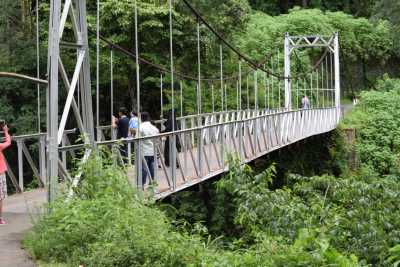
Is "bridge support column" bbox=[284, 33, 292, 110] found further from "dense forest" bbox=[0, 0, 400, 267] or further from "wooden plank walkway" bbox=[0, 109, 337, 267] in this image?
"wooden plank walkway" bbox=[0, 109, 337, 267]

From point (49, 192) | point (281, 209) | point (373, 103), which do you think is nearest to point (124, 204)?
point (49, 192)

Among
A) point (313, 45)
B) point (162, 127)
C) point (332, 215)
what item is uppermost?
point (313, 45)

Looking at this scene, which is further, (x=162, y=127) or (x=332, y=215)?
(x=162, y=127)

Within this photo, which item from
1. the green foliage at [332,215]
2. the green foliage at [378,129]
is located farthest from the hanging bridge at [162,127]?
the green foliage at [378,129]

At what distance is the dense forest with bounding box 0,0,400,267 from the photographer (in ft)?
19.4

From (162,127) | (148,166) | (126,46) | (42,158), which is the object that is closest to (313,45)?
(126,46)

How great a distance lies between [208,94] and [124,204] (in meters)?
18.0

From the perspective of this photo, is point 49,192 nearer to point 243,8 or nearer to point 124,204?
point 124,204

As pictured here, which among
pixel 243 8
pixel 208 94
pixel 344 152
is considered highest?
pixel 243 8

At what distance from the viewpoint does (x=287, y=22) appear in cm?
3503

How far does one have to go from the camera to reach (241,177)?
7.46m

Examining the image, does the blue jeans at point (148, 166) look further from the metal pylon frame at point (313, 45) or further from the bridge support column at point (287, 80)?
the metal pylon frame at point (313, 45)

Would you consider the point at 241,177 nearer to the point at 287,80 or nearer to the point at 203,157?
the point at 203,157

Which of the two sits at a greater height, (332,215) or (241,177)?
(241,177)
